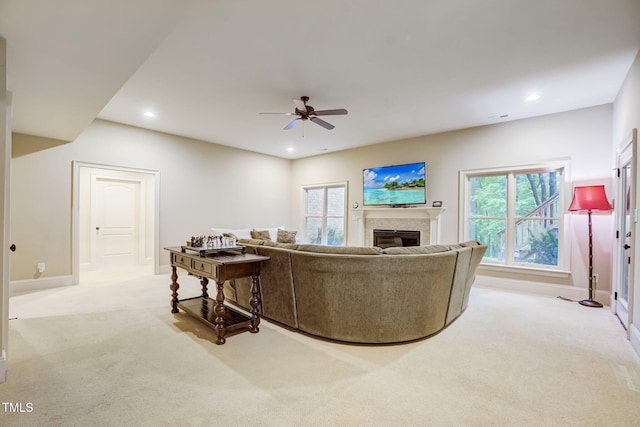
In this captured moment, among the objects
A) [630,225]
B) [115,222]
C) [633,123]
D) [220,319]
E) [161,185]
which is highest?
[633,123]

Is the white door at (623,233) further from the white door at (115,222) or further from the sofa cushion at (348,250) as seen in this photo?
the white door at (115,222)

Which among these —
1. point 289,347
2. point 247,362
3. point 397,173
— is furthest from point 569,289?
point 247,362

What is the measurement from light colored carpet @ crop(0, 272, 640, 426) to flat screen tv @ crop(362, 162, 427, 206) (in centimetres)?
294

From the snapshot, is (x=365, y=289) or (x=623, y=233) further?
(x=623, y=233)

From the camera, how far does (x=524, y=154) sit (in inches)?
183

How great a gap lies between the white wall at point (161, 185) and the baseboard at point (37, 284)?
0.06m

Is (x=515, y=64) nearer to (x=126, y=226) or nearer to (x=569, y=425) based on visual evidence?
(x=569, y=425)

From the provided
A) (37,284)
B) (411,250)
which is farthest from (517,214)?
(37,284)

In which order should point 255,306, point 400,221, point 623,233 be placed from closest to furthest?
point 255,306, point 623,233, point 400,221

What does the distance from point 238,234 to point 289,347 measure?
397 cm

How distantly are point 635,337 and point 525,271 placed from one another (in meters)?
2.07

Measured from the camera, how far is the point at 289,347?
2.54 metres

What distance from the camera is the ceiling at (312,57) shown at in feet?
6.94

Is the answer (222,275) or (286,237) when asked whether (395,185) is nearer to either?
(286,237)
